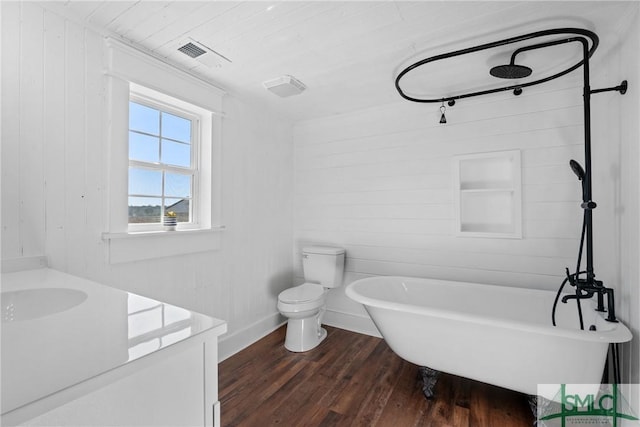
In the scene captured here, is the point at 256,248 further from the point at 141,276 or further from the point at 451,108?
the point at 451,108

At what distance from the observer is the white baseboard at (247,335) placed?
243cm

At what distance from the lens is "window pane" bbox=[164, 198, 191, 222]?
2.22 m

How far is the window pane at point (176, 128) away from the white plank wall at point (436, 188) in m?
1.31

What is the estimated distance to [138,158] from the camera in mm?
2012

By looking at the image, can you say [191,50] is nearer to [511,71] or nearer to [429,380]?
[511,71]

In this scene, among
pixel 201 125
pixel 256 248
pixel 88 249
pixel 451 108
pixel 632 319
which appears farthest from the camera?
pixel 256 248

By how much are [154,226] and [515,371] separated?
241 cm

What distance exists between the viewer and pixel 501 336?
159cm

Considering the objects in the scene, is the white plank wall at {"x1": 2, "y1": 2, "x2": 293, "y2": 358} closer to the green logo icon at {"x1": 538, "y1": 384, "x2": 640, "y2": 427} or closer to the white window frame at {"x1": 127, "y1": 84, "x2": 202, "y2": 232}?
the white window frame at {"x1": 127, "y1": 84, "x2": 202, "y2": 232}

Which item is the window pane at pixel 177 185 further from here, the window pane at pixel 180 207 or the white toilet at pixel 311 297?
the white toilet at pixel 311 297

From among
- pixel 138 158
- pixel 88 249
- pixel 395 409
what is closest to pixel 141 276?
pixel 88 249

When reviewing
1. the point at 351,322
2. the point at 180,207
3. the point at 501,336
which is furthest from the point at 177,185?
the point at 501,336

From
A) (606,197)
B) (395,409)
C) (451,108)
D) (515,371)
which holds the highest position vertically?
(451,108)

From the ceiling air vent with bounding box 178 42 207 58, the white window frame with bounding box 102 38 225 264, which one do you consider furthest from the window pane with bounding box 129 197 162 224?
the ceiling air vent with bounding box 178 42 207 58
